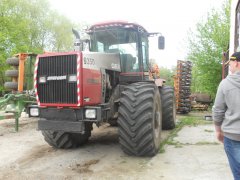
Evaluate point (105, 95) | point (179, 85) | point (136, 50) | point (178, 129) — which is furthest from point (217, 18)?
Result: point (105, 95)

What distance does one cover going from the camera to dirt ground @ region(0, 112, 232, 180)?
5.19 meters

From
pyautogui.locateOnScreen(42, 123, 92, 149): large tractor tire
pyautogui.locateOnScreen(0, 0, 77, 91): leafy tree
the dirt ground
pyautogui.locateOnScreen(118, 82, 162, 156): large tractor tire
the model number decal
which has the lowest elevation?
the dirt ground

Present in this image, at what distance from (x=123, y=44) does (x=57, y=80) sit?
205cm

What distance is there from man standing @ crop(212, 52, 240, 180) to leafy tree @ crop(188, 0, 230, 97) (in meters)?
17.0

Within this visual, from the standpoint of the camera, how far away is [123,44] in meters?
7.36

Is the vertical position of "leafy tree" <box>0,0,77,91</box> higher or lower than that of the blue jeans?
higher

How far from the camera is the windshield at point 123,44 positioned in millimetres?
7344

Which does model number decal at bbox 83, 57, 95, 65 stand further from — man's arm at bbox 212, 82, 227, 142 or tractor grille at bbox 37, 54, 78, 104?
man's arm at bbox 212, 82, 227, 142

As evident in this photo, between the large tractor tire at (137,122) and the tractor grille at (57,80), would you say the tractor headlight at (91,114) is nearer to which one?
the tractor grille at (57,80)

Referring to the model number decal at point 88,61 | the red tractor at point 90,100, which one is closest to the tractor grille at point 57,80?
the red tractor at point 90,100

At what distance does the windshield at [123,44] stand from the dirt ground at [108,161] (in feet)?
6.12

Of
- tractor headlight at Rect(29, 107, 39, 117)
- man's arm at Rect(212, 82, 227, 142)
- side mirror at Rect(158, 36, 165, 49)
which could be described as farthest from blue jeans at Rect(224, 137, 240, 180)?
side mirror at Rect(158, 36, 165, 49)

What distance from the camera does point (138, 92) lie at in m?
6.09

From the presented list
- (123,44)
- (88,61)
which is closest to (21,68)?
(123,44)
